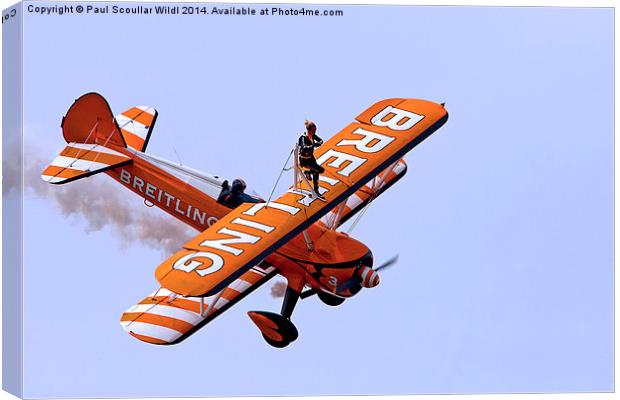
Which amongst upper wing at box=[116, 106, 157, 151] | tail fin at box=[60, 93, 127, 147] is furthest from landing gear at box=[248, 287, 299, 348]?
tail fin at box=[60, 93, 127, 147]

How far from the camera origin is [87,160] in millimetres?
19062

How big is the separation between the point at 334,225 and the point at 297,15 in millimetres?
2209

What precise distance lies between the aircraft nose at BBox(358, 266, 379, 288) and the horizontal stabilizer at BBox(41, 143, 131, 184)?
121 inches

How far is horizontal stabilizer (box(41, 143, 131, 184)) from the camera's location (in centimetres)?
1855

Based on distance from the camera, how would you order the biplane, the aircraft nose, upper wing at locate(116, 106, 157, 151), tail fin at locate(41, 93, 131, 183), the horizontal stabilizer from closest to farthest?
the biplane, the aircraft nose, the horizontal stabilizer, tail fin at locate(41, 93, 131, 183), upper wing at locate(116, 106, 157, 151)

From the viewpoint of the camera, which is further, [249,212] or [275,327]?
[275,327]

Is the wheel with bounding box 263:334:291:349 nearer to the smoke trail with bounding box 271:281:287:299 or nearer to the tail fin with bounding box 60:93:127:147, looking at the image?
the smoke trail with bounding box 271:281:287:299

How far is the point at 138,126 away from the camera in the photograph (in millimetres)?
19516

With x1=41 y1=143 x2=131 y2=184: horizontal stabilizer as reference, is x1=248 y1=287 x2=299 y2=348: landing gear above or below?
below

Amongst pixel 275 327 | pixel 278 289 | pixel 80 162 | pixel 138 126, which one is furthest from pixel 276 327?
pixel 138 126

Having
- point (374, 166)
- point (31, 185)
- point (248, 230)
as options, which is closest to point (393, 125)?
point (374, 166)

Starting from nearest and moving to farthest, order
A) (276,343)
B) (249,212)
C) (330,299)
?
(249,212)
(276,343)
(330,299)

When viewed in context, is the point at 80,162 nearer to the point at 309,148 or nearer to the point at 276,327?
the point at 276,327

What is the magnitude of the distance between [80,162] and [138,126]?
898mm
